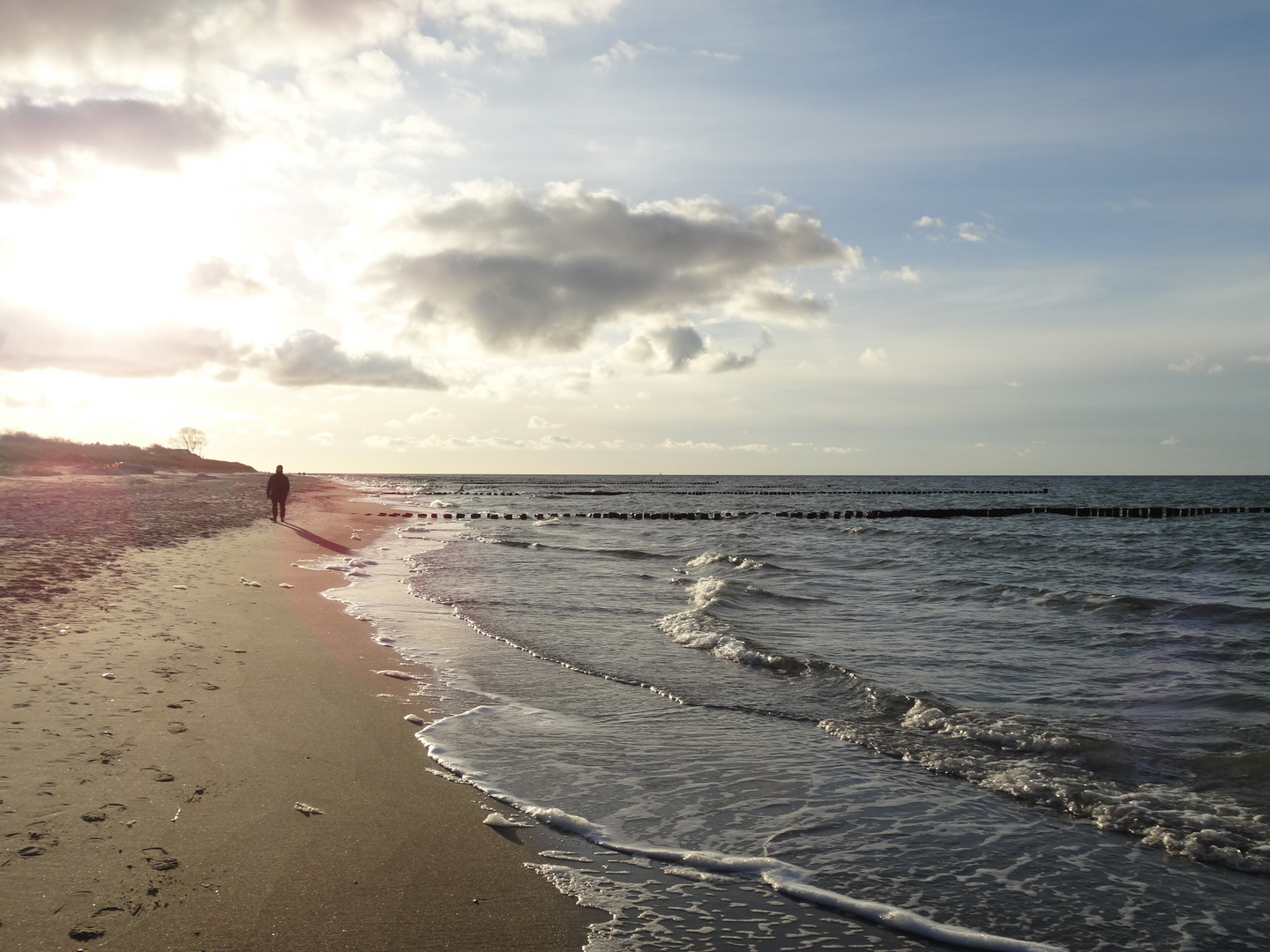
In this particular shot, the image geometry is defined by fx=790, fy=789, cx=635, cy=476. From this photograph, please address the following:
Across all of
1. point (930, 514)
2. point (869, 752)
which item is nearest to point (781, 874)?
point (869, 752)

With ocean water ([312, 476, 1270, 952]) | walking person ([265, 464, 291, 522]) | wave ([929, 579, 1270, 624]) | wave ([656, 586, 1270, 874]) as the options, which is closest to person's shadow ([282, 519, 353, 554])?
walking person ([265, 464, 291, 522])

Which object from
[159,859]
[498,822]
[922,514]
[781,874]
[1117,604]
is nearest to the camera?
[159,859]

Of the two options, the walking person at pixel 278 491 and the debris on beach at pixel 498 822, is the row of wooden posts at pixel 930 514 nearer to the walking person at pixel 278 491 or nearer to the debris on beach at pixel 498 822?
the walking person at pixel 278 491

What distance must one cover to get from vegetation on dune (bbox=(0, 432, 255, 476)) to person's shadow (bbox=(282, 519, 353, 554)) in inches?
1284

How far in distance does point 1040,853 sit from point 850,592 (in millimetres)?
13331

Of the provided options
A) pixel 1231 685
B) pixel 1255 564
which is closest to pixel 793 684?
pixel 1231 685

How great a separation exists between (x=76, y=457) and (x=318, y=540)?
74696 mm

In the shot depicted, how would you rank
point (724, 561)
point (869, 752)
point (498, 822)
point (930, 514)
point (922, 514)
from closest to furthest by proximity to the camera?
point (498, 822) < point (869, 752) < point (724, 561) < point (922, 514) < point (930, 514)

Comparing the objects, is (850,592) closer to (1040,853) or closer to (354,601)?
(354,601)

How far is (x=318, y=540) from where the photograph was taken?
2583 cm

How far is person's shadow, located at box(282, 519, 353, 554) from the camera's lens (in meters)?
24.0

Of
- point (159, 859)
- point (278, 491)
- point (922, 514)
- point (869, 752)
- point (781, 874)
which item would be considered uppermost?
point (278, 491)

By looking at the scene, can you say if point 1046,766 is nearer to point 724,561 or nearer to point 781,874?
point 781,874

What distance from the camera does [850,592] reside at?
726 inches
